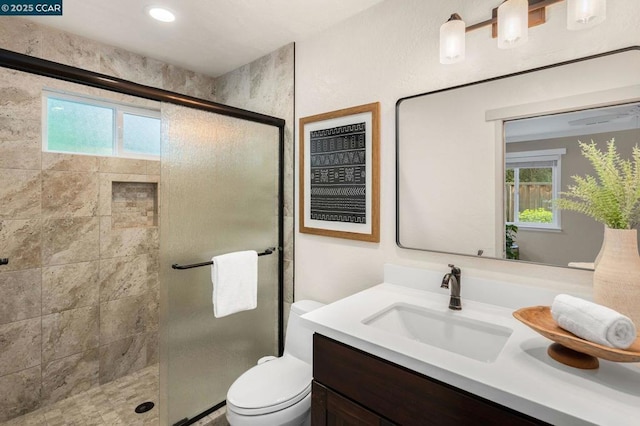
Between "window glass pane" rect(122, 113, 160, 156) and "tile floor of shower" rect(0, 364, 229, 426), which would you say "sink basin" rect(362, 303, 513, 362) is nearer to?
"tile floor of shower" rect(0, 364, 229, 426)

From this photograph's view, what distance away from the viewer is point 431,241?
152 centimetres

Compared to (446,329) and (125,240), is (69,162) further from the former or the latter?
(446,329)

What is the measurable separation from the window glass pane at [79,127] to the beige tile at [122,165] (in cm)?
12

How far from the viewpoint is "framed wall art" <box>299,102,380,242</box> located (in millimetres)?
1728

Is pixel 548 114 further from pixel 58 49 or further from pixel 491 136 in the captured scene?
pixel 58 49

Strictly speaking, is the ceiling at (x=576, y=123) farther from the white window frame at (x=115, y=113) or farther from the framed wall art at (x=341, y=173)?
the white window frame at (x=115, y=113)

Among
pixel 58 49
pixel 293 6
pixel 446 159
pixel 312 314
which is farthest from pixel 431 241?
pixel 58 49

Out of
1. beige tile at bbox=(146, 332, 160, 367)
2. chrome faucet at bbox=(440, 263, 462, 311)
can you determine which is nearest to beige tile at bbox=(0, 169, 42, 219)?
beige tile at bbox=(146, 332, 160, 367)

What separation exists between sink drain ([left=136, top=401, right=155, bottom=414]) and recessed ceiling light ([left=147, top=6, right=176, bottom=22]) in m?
2.46

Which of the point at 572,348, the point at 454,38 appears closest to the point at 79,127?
the point at 454,38

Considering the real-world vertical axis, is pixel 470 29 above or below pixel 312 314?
above

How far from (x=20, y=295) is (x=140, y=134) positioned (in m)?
1.34

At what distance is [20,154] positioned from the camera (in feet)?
6.21

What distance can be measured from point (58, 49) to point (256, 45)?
1.25 metres
